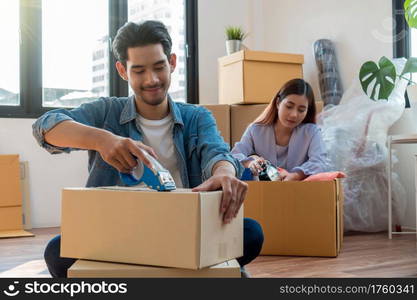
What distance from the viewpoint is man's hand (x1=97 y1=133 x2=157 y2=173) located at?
3.40ft

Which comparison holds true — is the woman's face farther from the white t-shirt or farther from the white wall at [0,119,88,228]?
the white wall at [0,119,88,228]

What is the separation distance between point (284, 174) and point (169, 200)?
1.55 m

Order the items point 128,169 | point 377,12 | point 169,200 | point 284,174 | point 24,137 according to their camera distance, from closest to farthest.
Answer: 1. point 169,200
2. point 128,169
3. point 284,174
4. point 377,12
5. point 24,137

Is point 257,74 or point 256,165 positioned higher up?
point 257,74

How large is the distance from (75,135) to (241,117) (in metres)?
2.19

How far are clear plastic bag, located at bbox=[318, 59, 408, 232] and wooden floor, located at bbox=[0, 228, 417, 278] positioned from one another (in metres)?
0.22

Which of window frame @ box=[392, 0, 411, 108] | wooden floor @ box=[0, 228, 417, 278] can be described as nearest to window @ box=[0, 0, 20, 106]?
wooden floor @ box=[0, 228, 417, 278]

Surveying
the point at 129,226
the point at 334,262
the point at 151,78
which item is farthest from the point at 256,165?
the point at 129,226

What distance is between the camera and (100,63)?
3865 millimetres

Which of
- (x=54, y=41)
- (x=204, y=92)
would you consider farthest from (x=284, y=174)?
(x=54, y=41)

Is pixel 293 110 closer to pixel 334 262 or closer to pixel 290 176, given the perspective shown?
pixel 290 176

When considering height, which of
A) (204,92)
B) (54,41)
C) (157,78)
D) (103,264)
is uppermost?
(54,41)

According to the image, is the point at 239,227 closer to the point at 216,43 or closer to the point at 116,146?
the point at 116,146

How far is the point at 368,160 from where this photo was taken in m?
3.04
